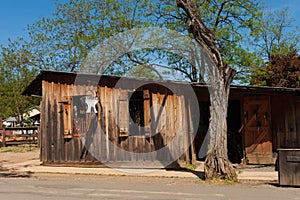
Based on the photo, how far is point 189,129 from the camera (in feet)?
42.1

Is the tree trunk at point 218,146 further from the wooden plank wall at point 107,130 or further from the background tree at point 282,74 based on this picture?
the background tree at point 282,74

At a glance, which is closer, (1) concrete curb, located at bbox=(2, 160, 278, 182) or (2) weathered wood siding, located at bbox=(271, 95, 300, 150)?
(1) concrete curb, located at bbox=(2, 160, 278, 182)

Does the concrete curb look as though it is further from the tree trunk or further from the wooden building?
the tree trunk

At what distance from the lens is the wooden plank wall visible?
12672mm

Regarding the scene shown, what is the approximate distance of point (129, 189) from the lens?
8.77 metres

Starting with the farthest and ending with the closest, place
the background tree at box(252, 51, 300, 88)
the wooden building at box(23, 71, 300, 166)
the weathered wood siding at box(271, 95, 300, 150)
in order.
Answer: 1. the background tree at box(252, 51, 300, 88)
2. the wooden building at box(23, 71, 300, 166)
3. the weathered wood siding at box(271, 95, 300, 150)

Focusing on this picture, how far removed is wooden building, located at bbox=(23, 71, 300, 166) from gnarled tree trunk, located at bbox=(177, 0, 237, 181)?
207cm

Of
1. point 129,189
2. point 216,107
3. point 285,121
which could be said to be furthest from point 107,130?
point 285,121

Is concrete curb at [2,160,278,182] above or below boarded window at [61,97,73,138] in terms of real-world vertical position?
below

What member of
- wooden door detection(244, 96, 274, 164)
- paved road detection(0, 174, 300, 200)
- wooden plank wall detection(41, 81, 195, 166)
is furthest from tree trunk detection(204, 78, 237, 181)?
wooden door detection(244, 96, 274, 164)

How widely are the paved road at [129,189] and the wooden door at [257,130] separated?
12.4 ft

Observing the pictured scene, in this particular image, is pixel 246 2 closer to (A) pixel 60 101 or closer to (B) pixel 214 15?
(B) pixel 214 15

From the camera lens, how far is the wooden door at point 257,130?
12680mm

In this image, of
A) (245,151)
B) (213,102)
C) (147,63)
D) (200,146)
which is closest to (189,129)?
(200,146)
